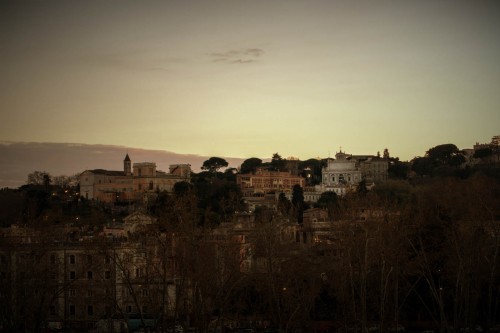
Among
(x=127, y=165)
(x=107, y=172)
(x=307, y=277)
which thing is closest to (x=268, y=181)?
(x=127, y=165)

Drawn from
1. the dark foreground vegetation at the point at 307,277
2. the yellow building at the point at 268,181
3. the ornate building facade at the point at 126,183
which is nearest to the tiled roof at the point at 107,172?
the ornate building facade at the point at 126,183

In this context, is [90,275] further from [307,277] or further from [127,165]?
[127,165]

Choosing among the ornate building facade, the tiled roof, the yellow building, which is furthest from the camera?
the yellow building

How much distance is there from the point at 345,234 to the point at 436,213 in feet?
17.1

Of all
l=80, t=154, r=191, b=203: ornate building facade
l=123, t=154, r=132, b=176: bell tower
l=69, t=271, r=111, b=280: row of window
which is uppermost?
l=123, t=154, r=132, b=176: bell tower

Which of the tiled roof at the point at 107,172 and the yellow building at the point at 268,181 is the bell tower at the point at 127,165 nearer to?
the tiled roof at the point at 107,172

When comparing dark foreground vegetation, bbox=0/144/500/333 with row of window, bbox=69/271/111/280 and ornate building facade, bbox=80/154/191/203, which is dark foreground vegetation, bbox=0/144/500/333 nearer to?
row of window, bbox=69/271/111/280

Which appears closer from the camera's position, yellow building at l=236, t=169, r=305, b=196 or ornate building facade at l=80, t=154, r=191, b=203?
ornate building facade at l=80, t=154, r=191, b=203

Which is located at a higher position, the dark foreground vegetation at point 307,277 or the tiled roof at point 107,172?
the tiled roof at point 107,172

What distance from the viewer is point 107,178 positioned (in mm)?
91812

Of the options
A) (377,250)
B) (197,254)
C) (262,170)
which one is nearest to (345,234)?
(377,250)

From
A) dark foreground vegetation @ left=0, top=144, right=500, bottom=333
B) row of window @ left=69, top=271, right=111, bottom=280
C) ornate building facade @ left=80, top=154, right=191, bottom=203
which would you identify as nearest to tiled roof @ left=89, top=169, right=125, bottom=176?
ornate building facade @ left=80, top=154, right=191, bottom=203

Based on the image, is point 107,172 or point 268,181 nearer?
point 107,172

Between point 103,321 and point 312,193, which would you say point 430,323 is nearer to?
point 103,321
